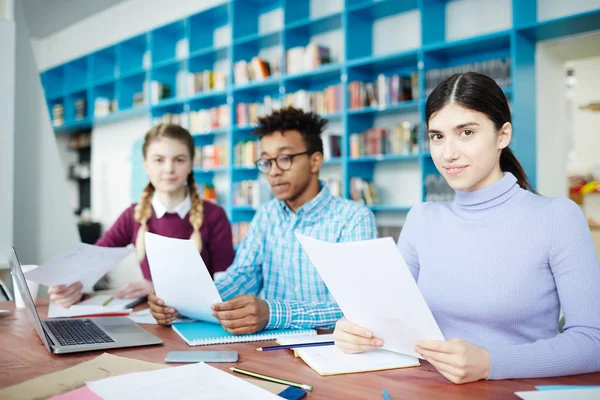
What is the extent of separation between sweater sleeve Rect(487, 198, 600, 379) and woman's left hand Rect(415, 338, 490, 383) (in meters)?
0.02

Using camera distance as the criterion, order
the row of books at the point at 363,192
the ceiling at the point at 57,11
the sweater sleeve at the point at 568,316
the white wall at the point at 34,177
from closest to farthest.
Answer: the sweater sleeve at the point at 568,316 → the white wall at the point at 34,177 → the row of books at the point at 363,192 → the ceiling at the point at 57,11

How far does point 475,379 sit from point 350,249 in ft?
1.08

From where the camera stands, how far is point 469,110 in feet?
4.05

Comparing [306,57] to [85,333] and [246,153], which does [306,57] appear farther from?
[85,333]

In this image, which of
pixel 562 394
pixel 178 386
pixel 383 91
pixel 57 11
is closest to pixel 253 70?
pixel 383 91

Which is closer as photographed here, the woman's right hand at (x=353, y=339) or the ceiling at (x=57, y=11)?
the woman's right hand at (x=353, y=339)

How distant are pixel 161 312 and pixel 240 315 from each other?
0.86ft

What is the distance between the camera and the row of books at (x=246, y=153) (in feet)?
16.4

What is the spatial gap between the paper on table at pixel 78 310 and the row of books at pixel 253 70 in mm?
3569

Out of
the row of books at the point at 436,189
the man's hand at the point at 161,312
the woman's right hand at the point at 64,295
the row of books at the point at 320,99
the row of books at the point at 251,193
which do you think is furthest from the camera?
the row of books at the point at 251,193

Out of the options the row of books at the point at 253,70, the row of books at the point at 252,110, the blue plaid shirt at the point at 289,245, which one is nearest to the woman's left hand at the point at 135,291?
the blue plaid shirt at the point at 289,245

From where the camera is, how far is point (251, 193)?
A: 16.5ft

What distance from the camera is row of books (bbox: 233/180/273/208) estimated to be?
4.92 meters

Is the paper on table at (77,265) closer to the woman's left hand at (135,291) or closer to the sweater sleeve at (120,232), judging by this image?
the woman's left hand at (135,291)
